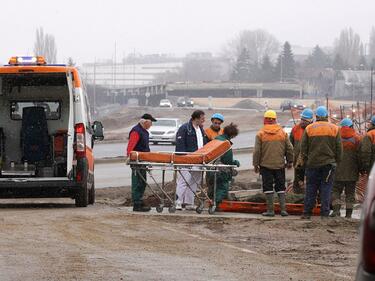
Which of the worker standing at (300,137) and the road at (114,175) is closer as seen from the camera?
the worker standing at (300,137)

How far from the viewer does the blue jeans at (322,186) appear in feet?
52.3

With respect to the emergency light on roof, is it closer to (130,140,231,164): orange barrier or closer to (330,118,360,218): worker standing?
(130,140,231,164): orange barrier

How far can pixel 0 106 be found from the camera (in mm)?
19156

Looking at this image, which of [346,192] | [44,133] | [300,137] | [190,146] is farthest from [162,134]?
[346,192]

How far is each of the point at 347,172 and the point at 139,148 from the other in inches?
131

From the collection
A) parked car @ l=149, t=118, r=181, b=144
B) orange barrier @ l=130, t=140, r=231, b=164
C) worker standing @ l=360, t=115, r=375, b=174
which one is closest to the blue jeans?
worker standing @ l=360, t=115, r=375, b=174

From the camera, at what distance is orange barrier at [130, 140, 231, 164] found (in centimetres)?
1628

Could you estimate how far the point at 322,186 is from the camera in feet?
52.5

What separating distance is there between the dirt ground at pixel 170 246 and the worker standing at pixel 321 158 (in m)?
0.59

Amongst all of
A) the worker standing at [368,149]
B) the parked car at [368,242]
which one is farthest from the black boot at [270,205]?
the parked car at [368,242]

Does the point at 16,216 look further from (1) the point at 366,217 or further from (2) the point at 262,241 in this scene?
(1) the point at 366,217

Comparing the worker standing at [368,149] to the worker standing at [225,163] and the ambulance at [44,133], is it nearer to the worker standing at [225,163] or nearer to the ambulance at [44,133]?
the worker standing at [225,163]

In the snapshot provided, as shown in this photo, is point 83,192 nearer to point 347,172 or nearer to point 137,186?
point 137,186

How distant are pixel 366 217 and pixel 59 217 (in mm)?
10507
